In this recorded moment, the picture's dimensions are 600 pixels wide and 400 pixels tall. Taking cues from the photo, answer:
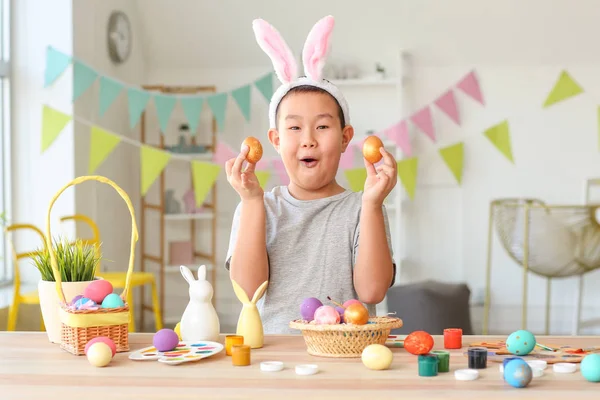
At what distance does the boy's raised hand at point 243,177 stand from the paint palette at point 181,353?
28 centimetres

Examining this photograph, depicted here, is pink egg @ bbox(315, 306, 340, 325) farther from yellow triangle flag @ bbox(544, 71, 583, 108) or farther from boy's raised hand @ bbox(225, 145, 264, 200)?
yellow triangle flag @ bbox(544, 71, 583, 108)

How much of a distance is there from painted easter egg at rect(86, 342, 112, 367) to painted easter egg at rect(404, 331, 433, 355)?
0.42 meters

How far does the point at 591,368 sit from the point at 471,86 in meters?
3.99

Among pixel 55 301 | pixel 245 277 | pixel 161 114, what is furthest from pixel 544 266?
pixel 55 301

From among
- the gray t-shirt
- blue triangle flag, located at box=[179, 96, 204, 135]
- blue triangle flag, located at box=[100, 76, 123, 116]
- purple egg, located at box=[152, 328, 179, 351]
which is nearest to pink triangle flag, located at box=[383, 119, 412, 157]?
blue triangle flag, located at box=[179, 96, 204, 135]

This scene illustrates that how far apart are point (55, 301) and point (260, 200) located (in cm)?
39

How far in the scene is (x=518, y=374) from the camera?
950mm

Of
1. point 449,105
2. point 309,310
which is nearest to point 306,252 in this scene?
point 309,310

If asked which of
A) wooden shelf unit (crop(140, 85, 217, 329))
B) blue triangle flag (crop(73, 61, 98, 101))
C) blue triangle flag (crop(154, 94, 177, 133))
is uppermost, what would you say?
blue triangle flag (crop(73, 61, 98, 101))

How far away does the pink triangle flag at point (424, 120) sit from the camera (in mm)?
4691

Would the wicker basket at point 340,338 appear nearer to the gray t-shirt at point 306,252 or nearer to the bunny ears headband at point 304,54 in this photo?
the gray t-shirt at point 306,252

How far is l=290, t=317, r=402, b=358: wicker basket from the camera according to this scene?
1136 mm

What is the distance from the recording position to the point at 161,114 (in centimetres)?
430

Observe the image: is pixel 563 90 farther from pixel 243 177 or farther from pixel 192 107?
pixel 243 177
